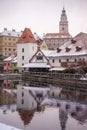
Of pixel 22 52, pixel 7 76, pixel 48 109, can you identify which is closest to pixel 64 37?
pixel 22 52

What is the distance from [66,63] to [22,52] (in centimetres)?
1279

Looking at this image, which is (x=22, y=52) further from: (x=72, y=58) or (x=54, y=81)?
(x=54, y=81)

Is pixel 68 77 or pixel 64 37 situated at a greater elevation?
pixel 64 37

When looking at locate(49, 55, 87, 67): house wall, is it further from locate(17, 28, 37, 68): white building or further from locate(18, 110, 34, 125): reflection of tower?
locate(18, 110, 34, 125): reflection of tower

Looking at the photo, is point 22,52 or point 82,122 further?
point 22,52

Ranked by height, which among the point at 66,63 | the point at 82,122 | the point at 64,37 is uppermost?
the point at 64,37

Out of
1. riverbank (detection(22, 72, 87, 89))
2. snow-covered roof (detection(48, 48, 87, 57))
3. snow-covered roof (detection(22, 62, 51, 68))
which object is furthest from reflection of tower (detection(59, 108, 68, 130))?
snow-covered roof (detection(22, 62, 51, 68))

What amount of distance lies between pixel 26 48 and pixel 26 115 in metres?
39.0

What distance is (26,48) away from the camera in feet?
185

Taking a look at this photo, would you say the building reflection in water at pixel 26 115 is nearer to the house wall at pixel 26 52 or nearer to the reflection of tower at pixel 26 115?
the reflection of tower at pixel 26 115

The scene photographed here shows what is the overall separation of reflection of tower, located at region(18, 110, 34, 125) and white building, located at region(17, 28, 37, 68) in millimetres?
36754

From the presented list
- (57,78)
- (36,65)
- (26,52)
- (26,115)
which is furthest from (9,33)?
(26,115)

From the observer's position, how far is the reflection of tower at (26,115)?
16.5 metres

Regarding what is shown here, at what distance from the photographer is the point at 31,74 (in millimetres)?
48438
